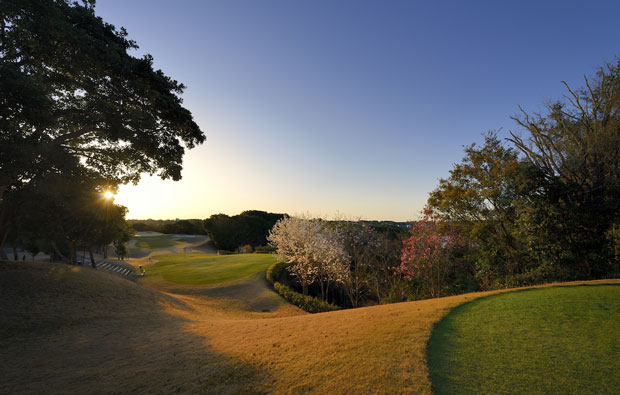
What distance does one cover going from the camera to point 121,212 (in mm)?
24219

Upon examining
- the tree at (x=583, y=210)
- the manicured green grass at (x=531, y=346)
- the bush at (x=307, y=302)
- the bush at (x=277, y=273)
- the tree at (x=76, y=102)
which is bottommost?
the bush at (x=307, y=302)

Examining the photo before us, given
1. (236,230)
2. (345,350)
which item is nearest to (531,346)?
(345,350)

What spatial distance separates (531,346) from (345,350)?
345cm

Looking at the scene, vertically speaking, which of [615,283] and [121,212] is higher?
[121,212]

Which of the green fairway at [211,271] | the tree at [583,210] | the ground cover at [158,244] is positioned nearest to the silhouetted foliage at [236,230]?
the ground cover at [158,244]

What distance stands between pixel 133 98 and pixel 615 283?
19.3 meters

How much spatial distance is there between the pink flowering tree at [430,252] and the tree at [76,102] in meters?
14.2

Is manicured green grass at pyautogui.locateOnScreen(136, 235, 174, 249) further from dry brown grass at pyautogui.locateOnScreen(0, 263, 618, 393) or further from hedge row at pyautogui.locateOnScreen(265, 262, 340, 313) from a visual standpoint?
dry brown grass at pyautogui.locateOnScreen(0, 263, 618, 393)

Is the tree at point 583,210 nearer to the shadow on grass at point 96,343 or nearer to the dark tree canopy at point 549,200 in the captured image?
the dark tree canopy at point 549,200

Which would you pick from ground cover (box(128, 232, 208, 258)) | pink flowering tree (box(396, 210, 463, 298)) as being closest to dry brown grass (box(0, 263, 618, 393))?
pink flowering tree (box(396, 210, 463, 298))

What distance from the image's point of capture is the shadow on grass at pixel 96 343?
4.84 metres

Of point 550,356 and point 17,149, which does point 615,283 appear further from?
point 17,149

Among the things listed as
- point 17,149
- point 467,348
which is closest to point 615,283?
point 467,348

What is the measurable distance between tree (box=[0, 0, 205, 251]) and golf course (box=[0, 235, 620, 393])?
234 inches
